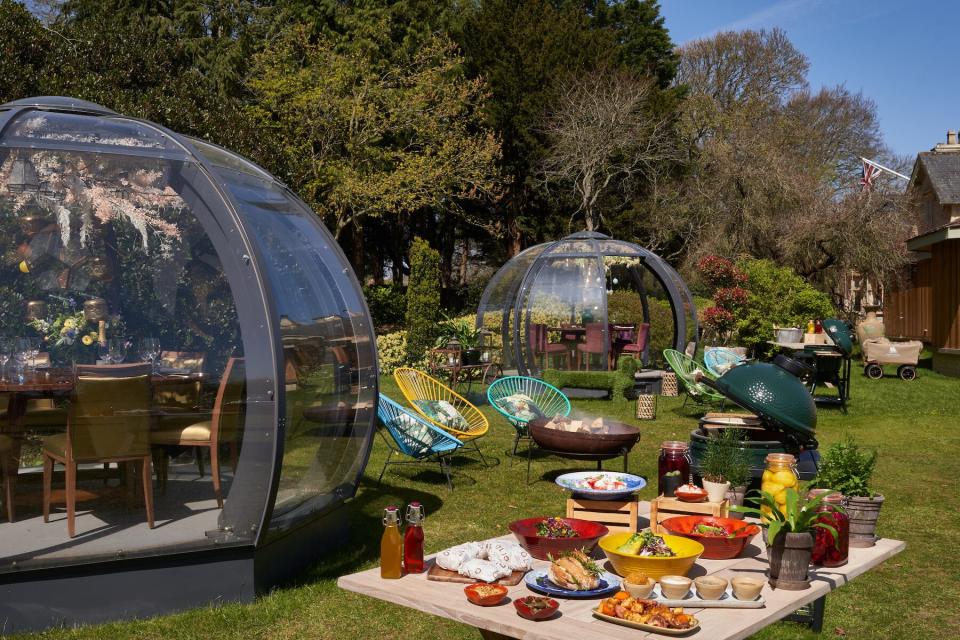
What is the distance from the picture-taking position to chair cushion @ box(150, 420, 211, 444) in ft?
17.6

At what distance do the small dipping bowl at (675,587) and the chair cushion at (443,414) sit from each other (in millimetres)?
6091

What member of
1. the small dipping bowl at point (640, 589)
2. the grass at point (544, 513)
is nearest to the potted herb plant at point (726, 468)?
the grass at point (544, 513)

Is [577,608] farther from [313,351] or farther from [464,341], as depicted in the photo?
[464,341]

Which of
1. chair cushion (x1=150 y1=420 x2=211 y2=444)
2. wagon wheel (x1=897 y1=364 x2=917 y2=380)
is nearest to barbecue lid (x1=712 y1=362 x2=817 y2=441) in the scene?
chair cushion (x1=150 y1=420 x2=211 y2=444)

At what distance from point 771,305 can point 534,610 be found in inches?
678

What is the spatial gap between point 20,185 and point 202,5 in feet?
72.0

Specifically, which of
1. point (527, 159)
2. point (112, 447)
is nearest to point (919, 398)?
point (112, 447)

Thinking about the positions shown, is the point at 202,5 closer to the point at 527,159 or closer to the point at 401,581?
the point at 527,159

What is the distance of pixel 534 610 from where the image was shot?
308 cm

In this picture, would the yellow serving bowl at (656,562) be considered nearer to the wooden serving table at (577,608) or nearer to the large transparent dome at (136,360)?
the wooden serving table at (577,608)

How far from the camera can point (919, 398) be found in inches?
605

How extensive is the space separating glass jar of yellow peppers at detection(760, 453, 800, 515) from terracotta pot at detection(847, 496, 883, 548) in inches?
12.8

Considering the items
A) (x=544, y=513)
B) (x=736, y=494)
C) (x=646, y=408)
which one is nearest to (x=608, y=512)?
(x=736, y=494)

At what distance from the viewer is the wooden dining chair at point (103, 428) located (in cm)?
523
